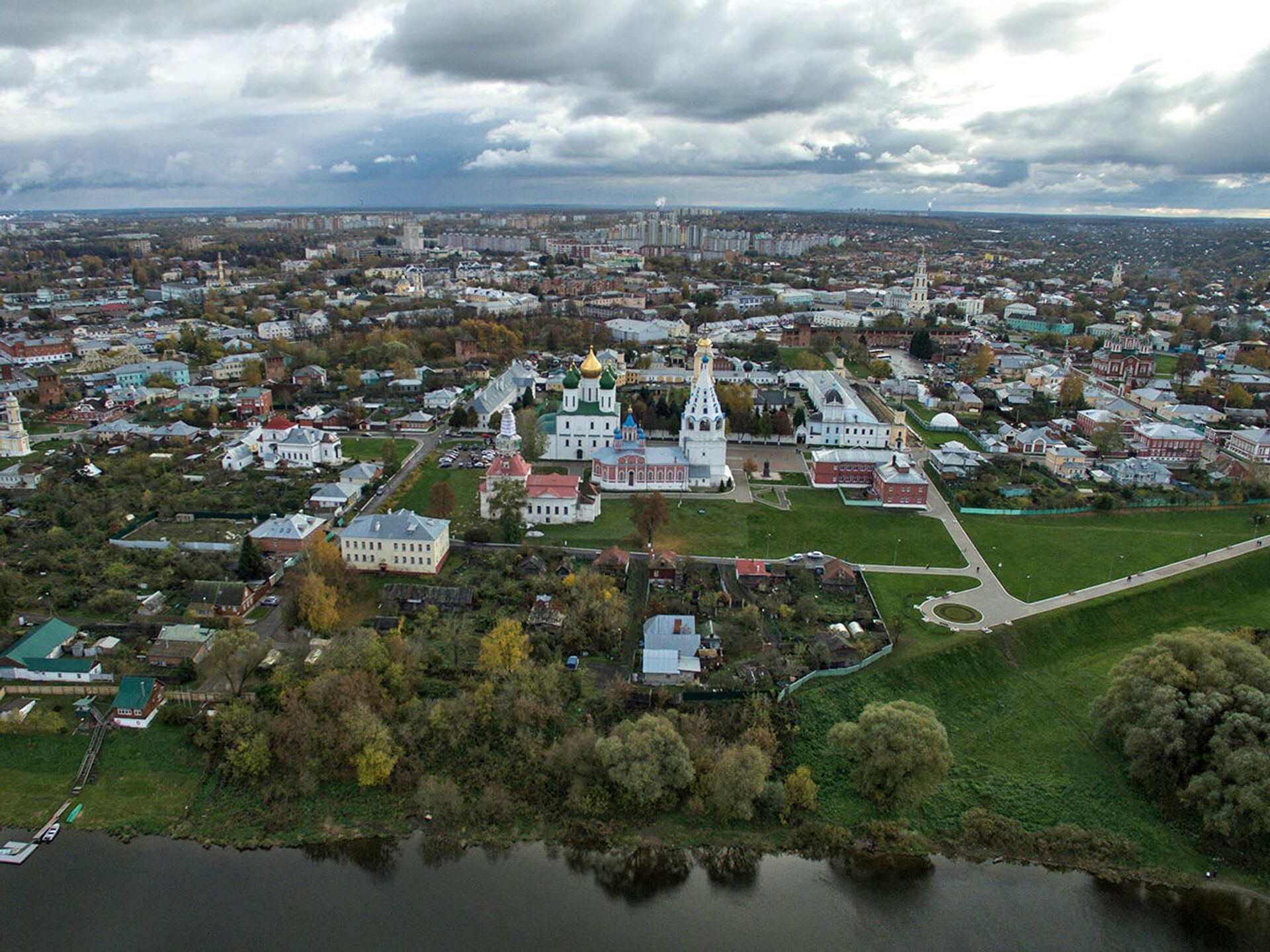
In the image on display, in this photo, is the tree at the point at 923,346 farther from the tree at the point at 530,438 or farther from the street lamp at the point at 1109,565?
the street lamp at the point at 1109,565

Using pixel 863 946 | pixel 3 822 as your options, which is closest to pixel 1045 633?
pixel 863 946

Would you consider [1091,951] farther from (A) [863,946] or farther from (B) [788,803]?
(B) [788,803]

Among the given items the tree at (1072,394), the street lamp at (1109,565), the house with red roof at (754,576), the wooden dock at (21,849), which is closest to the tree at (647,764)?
the house with red roof at (754,576)

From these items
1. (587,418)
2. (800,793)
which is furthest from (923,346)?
(800,793)

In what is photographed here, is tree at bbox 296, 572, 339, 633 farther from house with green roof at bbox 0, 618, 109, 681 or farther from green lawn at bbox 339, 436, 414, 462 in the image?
green lawn at bbox 339, 436, 414, 462

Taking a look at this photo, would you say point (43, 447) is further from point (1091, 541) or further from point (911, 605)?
point (1091, 541)

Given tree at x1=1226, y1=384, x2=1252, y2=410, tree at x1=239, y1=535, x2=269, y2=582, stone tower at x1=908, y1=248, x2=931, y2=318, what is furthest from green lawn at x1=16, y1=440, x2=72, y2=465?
stone tower at x1=908, y1=248, x2=931, y2=318
